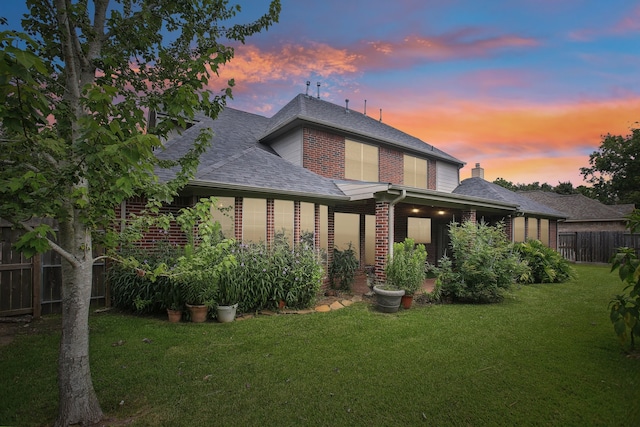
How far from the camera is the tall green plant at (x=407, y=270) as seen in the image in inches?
278

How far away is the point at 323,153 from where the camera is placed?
11.0 meters

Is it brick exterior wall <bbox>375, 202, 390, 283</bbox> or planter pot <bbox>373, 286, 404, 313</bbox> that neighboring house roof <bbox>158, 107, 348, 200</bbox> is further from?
planter pot <bbox>373, 286, 404, 313</bbox>

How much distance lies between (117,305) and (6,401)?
4005 mm

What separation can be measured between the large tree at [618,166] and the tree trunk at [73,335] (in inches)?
1536

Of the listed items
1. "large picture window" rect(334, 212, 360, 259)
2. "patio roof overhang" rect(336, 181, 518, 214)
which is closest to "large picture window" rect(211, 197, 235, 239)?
"patio roof overhang" rect(336, 181, 518, 214)

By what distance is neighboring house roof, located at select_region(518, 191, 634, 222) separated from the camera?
22.1 m

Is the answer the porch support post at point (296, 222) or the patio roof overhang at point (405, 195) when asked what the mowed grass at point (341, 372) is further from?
the patio roof overhang at point (405, 195)

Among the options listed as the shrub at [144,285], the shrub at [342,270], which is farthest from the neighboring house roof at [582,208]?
the shrub at [144,285]

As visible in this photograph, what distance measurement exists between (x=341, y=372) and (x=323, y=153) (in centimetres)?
846

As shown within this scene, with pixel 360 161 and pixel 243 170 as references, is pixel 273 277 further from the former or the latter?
pixel 360 161

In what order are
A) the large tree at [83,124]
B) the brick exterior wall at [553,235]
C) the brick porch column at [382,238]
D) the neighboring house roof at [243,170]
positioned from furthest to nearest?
the brick exterior wall at [553,235]
the brick porch column at [382,238]
the neighboring house roof at [243,170]
the large tree at [83,124]

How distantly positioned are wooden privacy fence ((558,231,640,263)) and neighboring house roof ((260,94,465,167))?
10696 mm

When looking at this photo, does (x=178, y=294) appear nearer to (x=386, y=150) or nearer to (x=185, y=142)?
(x=185, y=142)

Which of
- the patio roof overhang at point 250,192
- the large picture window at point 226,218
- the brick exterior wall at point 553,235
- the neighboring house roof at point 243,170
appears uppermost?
the neighboring house roof at point 243,170
